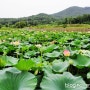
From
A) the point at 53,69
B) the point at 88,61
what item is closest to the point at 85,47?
the point at 88,61

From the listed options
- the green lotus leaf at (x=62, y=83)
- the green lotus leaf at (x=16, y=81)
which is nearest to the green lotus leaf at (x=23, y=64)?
the green lotus leaf at (x=16, y=81)

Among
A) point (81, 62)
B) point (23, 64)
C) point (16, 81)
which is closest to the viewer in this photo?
point (16, 81)

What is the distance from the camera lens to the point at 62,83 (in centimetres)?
146

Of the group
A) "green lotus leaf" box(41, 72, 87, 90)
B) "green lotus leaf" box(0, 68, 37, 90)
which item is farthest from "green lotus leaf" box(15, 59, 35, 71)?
"green lotus leaf" box(41, 72, 87, 90)

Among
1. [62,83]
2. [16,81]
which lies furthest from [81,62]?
[16,81]

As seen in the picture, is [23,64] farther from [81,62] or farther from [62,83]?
[81,62]

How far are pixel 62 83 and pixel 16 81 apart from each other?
279mm

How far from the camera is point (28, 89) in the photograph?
141cm

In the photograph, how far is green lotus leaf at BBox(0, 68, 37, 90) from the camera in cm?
142

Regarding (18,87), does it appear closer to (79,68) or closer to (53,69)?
(53,69)

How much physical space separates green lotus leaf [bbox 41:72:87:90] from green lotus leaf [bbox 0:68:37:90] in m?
0.08

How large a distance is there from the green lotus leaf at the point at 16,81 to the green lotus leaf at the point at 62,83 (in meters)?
0.08

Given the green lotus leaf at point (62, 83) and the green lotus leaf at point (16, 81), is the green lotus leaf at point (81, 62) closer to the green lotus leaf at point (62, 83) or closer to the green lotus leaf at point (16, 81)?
the green lotus leaf at point (62, 83)

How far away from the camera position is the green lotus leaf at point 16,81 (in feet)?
4.67
